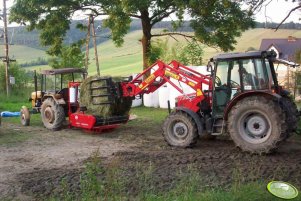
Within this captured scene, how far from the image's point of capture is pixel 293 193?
20.5 ft

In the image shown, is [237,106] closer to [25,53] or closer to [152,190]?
[152,190]

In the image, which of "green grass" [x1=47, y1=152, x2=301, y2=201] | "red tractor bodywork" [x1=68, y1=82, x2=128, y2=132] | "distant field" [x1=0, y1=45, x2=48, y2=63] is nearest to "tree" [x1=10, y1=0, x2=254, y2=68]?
"red tractor bodywork" [x1=68, y1=82, x2=128, y2=132]

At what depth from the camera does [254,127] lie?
10.2 m

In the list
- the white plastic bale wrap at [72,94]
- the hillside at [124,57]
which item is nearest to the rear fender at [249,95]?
the white plastic bale wrap at [72,94]

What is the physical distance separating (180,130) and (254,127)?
1836 millimetres

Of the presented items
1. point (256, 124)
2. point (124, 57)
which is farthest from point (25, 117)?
point (124, 57)

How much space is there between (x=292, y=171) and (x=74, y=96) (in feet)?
26.6

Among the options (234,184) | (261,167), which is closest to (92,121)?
(261,167)

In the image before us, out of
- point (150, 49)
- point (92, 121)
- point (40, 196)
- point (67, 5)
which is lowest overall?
point (40, 196)

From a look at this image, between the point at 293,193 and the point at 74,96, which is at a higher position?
the point at 74,96

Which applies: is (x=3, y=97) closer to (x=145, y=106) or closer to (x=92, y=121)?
(x=145, y=106)

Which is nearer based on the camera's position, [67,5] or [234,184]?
[234,184]

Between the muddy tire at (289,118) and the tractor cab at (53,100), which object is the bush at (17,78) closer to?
the tractor cab at (53,100)

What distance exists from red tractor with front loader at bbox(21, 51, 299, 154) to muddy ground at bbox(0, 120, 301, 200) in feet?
1.31
